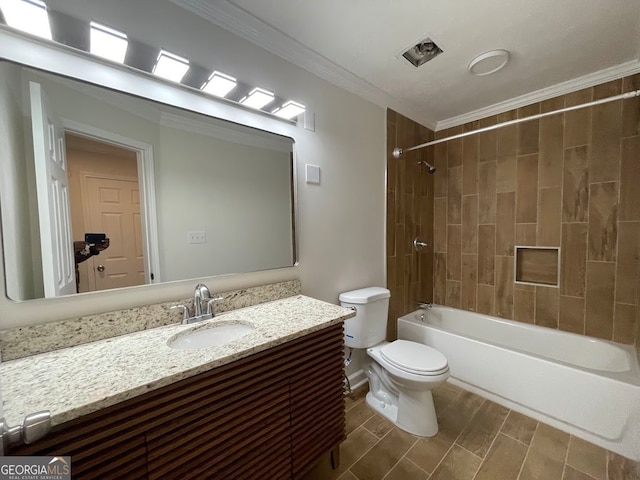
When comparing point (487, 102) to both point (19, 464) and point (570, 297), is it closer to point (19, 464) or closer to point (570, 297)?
point (570, 297)

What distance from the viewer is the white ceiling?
4.04 ft

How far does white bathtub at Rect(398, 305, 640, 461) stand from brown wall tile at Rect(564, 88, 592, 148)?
1.55 m

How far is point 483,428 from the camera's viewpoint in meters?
1.57

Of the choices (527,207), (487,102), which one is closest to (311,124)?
(487,102)

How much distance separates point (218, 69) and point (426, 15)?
3.70ft

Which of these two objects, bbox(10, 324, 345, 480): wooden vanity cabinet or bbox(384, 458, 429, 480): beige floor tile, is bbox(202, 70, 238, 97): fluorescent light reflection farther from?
bbox(384, 458, 429, 480): beige floor tile

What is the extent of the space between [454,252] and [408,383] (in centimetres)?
160

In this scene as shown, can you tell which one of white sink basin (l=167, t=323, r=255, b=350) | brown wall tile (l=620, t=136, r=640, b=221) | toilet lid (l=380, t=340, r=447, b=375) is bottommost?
toilet lid (l=380, t=340, r=447, b=375)

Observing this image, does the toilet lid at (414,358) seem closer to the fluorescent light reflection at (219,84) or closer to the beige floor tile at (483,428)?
the beige floor tile at (483,428)

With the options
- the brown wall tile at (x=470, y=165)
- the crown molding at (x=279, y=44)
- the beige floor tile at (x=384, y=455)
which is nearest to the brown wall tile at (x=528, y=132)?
the brown wall tile at (x=470, y=165)

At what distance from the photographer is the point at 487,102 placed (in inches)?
86.5

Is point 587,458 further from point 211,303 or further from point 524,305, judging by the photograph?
point 211,303

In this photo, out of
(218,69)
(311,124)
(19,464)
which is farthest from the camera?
(311,124)

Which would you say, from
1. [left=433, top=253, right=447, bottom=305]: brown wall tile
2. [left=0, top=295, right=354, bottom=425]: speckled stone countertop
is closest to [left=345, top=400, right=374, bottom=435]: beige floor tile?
[left=0, top=295, right=354, bottom=425]: speckled stone countertop
